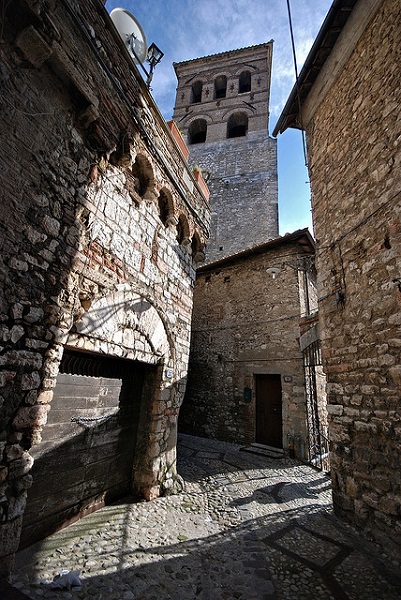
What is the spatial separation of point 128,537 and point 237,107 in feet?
74.7

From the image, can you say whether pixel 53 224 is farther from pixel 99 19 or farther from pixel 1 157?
pixel 99 19

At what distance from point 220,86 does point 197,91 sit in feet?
6.00

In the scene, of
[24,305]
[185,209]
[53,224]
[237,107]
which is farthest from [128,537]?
[237,107]

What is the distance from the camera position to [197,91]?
21391mm

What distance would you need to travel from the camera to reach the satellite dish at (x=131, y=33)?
3.96 m

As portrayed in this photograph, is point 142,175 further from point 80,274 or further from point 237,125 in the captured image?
point 237,125

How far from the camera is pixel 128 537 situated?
2830 mm

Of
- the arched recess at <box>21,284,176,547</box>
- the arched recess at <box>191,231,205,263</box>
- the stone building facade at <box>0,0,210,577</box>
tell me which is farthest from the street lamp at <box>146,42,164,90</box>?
the arched recess at <box>21,284,176,547</box>

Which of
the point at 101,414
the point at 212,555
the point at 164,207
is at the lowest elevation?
the point at 212,555

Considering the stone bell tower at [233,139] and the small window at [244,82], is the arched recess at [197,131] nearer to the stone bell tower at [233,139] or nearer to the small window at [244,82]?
the stone bell tower at [233,139]

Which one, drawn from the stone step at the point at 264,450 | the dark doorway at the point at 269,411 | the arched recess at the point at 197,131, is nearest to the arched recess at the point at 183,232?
Result: the dark doorway at the point at 269,411

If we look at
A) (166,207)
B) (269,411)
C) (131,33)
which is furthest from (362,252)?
(269,411)

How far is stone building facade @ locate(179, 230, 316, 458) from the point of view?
7562 mm

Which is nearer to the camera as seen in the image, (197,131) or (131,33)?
(131,33)
